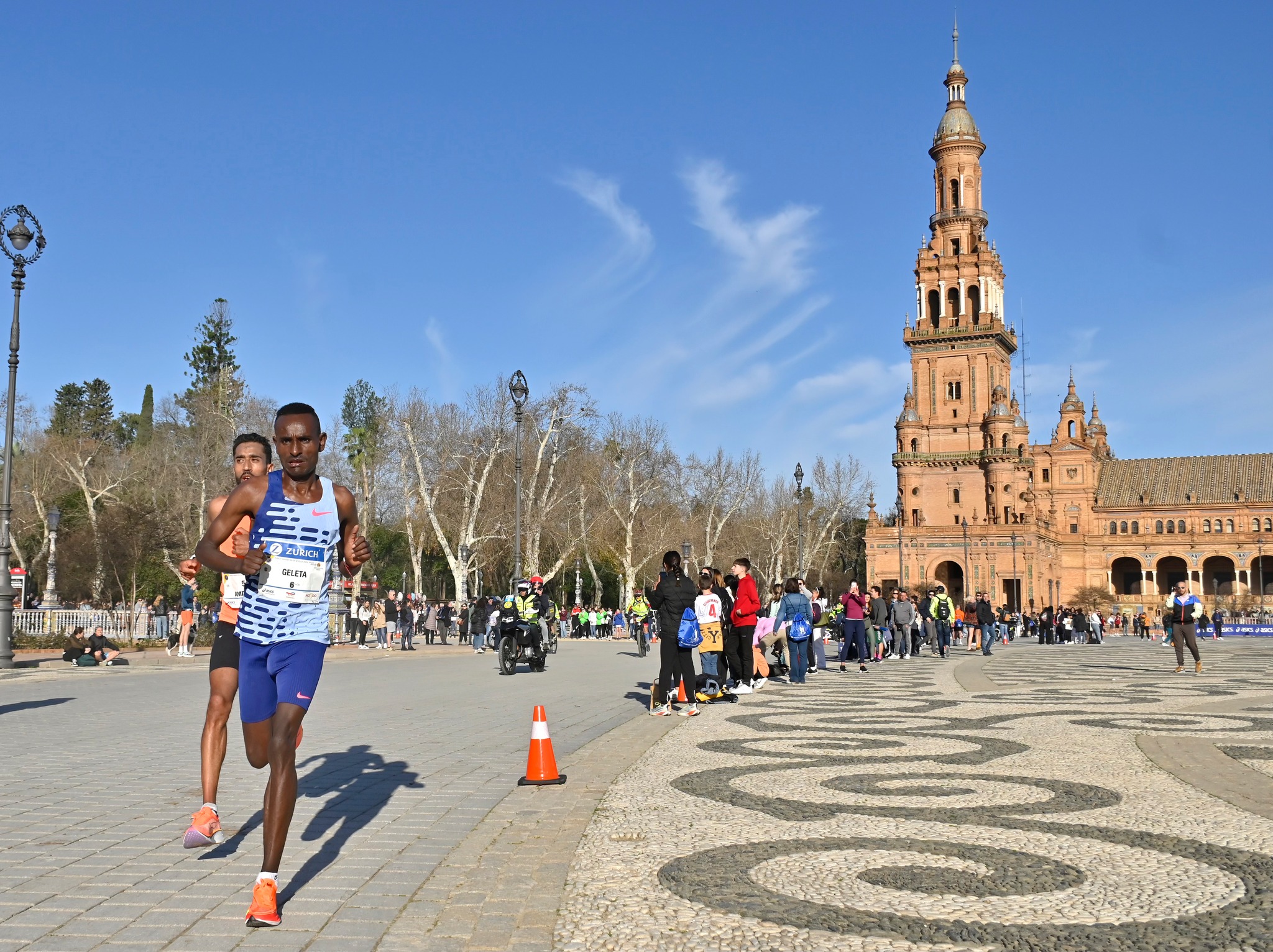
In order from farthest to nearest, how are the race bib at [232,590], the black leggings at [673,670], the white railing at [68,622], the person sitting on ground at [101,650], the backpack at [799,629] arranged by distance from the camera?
1. the white railing at [68,622]
2. the person sitting on ground at [101,650]
3. the backpack at [799,629]
4. the black leggings at [673,670]
5. the race bib at [232,590]

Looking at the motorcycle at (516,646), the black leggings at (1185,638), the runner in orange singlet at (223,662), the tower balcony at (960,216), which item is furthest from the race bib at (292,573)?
the tower balcony at (960,216)

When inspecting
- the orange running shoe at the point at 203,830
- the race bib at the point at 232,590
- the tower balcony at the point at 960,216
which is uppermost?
the tower balcony at the point at 960,216

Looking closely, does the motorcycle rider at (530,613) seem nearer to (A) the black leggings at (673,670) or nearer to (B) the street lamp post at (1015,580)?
(A) the black leggings at (673,670)

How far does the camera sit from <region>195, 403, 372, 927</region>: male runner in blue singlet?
4848mm

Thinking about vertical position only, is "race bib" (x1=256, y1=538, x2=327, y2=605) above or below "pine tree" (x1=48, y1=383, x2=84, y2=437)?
below

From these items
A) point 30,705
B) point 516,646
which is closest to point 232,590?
point 30,705

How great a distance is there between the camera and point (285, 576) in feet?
16.2

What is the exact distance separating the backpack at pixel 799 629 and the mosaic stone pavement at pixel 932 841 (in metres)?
6.60

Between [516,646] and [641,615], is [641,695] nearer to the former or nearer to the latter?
[516,646]

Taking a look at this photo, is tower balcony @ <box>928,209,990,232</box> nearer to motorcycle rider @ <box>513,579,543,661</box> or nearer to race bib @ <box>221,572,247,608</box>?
motorcycle rider @ <box>513,579,543,661</box>

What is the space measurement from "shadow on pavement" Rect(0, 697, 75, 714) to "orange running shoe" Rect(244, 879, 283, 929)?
1082 centimetres

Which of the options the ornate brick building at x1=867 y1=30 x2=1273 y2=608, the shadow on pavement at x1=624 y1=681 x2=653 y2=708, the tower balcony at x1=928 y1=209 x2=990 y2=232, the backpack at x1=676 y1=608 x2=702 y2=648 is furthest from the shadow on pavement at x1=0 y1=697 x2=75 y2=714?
the tower balcony at x1=928 y1=209 x2=990 y2=232

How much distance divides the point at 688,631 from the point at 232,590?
23.9 feet

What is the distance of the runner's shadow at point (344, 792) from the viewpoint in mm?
5695
